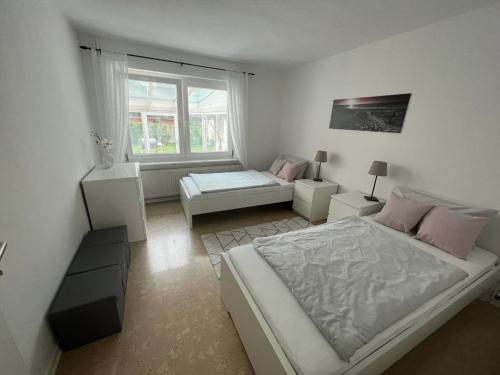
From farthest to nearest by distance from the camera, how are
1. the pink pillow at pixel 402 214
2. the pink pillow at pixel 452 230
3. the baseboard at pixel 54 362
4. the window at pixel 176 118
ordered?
the window at pixel 176 118, the pink pillow at pixel 402 214, the pink pillow at pixel 452 230, the baseboard at pixel 54 362

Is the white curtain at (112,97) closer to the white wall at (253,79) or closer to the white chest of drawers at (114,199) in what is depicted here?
the white wall at (253,79)

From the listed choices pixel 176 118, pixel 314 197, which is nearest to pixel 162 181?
pixel 176 118

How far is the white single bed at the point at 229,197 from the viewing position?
2.77 metres

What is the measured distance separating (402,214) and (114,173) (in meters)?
3.14

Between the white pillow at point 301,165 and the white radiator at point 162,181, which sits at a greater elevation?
the white pillow at point 301,165

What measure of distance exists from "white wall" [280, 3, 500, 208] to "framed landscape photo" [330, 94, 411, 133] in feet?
0.23

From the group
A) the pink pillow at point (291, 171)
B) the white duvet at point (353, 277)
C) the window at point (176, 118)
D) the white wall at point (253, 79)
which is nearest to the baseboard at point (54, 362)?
the white duvet at point (353, 277)

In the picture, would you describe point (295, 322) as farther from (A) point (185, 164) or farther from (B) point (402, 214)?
(A) point (185, 164)

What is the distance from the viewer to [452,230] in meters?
1.67

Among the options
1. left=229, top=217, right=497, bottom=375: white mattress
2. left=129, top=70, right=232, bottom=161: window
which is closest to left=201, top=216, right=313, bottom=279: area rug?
left=229, top=217, right=497, bottom=375: white mattress

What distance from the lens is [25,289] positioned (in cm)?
105

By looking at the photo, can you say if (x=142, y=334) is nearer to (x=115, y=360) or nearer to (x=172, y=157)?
(x=115, y=360)

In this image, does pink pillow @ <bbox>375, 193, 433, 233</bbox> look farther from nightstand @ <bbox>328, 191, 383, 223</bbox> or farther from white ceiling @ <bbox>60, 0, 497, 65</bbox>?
white ceiling @ <bbox>60, 0, 497, 65</bbox>

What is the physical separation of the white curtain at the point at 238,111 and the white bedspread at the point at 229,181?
24.8 inches
